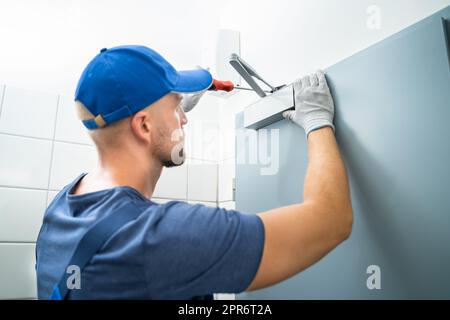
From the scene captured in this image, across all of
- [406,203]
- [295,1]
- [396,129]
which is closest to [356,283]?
[406,203]

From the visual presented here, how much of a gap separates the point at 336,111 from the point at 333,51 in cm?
22

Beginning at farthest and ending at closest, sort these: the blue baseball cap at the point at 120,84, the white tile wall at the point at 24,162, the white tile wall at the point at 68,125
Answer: the white tile wall at the point at 68,125 → the white tile wall at the point at 24,162 → the blue baseball cap at the point at 120,84

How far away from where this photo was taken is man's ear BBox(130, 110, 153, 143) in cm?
61

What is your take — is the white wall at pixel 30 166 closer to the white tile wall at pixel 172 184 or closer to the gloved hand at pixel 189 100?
the white tile wall at pixel 172 184

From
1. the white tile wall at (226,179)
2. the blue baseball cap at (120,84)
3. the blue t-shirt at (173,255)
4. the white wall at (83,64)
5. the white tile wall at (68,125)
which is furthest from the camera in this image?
the white tile wall at (226,179)

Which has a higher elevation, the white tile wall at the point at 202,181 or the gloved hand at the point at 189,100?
the gloved hand at the point at 189,100

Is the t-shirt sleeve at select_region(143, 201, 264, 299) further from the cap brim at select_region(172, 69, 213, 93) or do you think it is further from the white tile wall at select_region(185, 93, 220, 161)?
the white tile wall at select_region(185, 93, 220, 161)

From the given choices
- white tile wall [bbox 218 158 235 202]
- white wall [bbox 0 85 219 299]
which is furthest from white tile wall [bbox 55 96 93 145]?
white tile wall [bbox 218 158 235 202]

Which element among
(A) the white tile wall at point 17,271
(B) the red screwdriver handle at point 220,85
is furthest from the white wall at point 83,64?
(B) the red screwdriver handle at point 220,85

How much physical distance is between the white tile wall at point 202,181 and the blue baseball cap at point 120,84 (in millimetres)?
883

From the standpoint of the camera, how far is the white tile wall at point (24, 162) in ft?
3.80

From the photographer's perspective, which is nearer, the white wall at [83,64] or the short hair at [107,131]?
the short hair at [107,131]

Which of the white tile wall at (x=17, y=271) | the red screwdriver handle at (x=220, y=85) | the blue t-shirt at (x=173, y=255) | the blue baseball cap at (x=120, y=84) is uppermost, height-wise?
the red screwdriver handle at (x=220, y=85)

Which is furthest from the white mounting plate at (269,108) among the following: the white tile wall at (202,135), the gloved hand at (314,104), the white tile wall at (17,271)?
the white tile wall at (17,271)
